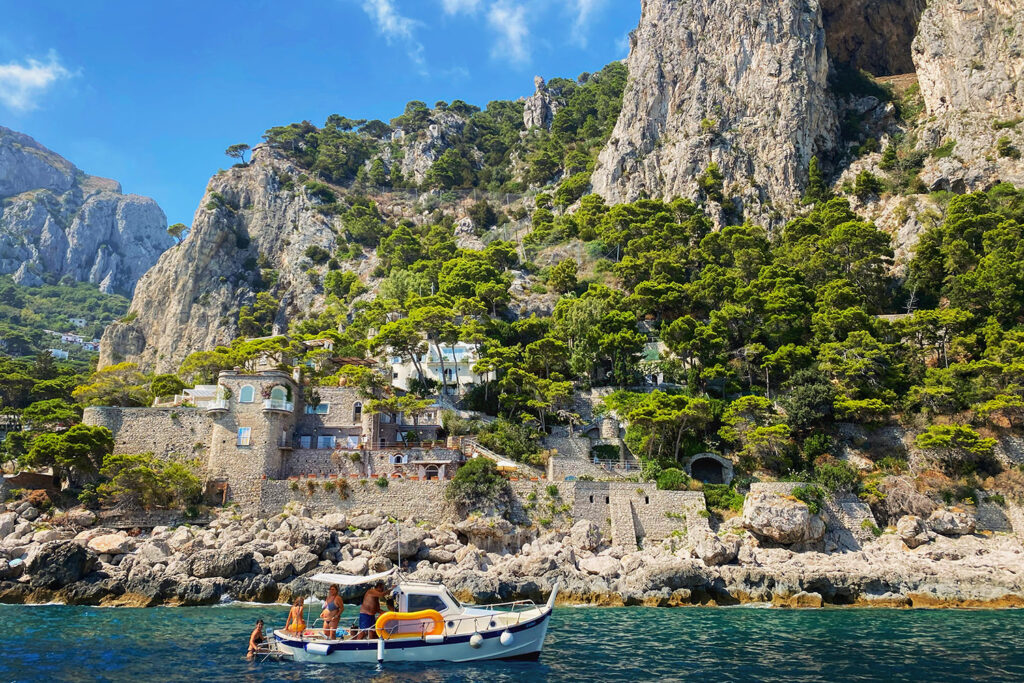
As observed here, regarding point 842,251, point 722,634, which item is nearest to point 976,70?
point 842,251

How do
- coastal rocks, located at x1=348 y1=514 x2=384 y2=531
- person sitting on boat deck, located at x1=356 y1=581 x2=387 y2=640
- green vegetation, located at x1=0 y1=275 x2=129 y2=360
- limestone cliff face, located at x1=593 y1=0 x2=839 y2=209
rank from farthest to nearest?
green vegetation, located at x1=0 y1=275 x2=129 y2=360 → limestone cliff face, located at x1=593 y1=0 x2=839 y2=209 → coastal rocks, located at x1=348 y1=514 x2=384 y2=531 → person sitting on boat deck, located at x1=356 y1=581 x2=387 y2=640

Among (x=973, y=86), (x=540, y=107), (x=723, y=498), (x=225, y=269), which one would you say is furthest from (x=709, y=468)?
(x=540, y=107)

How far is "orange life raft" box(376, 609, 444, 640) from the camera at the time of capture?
19.2 metres

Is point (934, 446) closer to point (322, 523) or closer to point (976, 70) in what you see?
point (322, 523)

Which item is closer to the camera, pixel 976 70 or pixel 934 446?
pixel 934 446

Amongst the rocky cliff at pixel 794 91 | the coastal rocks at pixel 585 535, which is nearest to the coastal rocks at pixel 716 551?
the coastal rocks at pixel 585 535

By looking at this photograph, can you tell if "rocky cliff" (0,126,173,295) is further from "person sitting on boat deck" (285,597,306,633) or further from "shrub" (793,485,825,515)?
"shrub" (793,485,825,515)

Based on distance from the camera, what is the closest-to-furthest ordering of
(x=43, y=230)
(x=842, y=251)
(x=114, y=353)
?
(x=842, y=251) → (x=114, y=353) → (x=43, y=230)

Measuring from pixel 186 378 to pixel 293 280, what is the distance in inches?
911

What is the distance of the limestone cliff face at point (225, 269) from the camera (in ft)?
242

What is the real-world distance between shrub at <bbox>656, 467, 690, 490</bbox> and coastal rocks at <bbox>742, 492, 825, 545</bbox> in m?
3.72

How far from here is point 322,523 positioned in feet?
114

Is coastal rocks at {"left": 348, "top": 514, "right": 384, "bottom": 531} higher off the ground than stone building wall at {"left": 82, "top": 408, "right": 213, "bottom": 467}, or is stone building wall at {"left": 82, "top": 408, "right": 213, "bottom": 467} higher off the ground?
stone building wall at {"left": 82, "top": 408, "right": 213, "bottom": 467}

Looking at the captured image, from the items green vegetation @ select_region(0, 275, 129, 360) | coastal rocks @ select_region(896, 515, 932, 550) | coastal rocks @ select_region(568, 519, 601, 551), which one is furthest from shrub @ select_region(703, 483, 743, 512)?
green vegetation @ select_region(0, 275, 129, 360)
